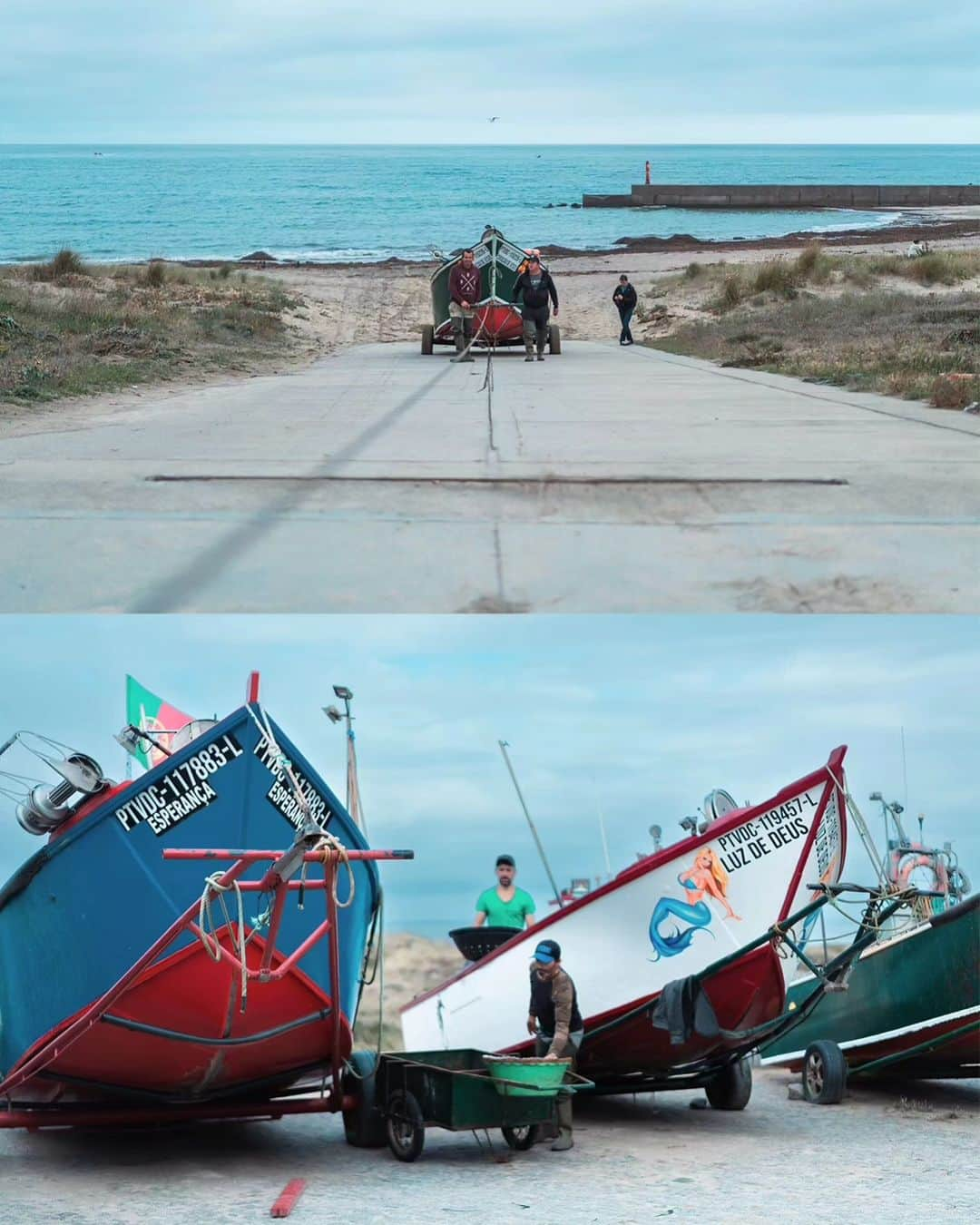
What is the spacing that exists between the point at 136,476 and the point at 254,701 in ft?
15.2

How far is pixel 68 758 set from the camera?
9305mm

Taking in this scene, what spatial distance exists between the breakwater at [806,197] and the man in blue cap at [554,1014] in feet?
355

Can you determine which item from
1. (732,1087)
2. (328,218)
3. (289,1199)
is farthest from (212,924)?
(328,218)

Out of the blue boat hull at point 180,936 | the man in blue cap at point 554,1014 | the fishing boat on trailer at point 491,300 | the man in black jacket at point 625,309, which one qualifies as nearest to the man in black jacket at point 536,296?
the fishing boat on trailer at point 491,300

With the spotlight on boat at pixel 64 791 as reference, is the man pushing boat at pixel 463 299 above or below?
above

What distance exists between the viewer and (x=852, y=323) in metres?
30.1

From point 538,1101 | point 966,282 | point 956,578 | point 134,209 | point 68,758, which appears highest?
point 134,209

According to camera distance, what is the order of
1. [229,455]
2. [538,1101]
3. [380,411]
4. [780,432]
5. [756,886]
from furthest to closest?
1. [380,411]
2. [780,432]
3. [229,455]
4. [756,886]
5. [538,1101]

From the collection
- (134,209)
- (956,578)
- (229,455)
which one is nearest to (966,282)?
(229,455)

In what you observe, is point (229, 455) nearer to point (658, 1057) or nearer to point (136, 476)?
point (136, 476)

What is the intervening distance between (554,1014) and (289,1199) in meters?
2.10

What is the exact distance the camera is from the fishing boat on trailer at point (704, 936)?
33.1 ft

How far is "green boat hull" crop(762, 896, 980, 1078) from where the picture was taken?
10.9 meters

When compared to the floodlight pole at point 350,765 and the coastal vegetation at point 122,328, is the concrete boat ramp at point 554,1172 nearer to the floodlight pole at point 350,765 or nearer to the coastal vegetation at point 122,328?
the floodlight pole at point 350,765
